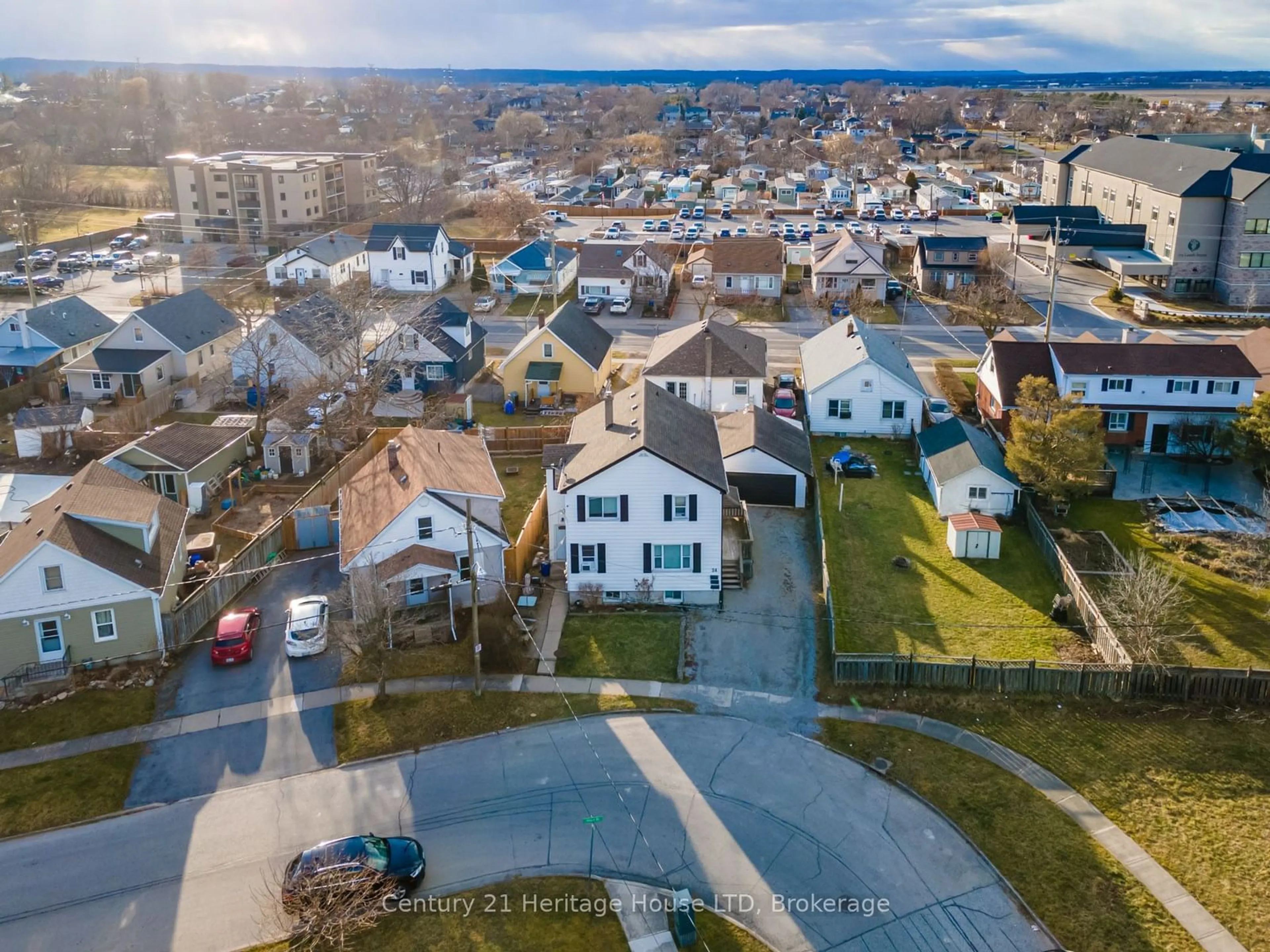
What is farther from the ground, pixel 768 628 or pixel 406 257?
pixel 406 257

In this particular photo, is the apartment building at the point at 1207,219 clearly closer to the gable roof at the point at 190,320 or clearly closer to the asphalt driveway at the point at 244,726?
the gable roof at the point at 190,320

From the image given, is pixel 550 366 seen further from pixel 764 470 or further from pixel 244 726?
pixel 244 726

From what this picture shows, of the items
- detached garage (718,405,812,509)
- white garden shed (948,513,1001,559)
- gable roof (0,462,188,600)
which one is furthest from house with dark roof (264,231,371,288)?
white garden shed (948,513,1001,559)

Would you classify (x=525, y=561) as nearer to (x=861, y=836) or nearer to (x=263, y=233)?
(x=861, y=836)

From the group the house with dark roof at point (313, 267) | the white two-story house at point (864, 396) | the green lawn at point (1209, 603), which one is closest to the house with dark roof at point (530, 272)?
the house with dark roof at point (313, 267)

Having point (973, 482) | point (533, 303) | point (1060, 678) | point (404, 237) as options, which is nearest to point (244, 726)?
point (1060, 678)

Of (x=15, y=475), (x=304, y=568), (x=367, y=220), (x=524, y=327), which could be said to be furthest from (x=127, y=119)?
(x=304, y=568)
